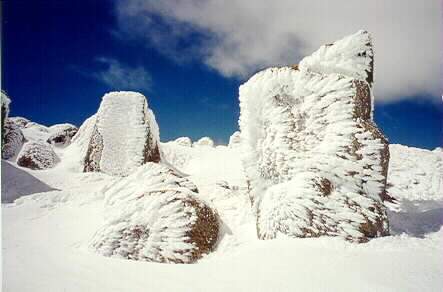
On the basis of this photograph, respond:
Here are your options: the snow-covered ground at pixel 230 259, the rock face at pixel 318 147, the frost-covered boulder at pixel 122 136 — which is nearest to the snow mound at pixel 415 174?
the snow-covered ground at pixel 230 259

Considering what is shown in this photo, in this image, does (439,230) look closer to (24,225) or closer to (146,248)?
(146,248)

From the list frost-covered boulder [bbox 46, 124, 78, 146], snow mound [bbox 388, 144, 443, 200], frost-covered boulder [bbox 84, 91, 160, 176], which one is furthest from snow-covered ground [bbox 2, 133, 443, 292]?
frost-covered boulder [bbox 46, 124, 78, 146]

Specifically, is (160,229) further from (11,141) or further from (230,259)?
(11,141)

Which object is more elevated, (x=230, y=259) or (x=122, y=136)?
(x=122, y=136)

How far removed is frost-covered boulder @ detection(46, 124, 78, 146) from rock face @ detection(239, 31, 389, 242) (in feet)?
33.2

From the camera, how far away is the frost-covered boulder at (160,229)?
3189 millimetres

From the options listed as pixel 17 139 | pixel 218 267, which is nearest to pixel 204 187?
pixel 218 267

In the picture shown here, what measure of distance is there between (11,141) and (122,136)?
469cm

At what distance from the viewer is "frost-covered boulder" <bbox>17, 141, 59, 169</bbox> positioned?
9.23 metres

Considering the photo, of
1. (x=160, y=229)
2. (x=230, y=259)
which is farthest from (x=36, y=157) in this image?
(x=230, y=259)

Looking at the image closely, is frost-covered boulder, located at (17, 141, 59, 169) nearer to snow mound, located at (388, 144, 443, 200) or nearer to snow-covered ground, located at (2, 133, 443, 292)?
snow-covered ground, located at (2, 133, 443, 292)

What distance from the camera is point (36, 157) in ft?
30.6

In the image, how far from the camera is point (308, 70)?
4.31 m

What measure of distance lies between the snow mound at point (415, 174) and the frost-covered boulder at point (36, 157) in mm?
7705
